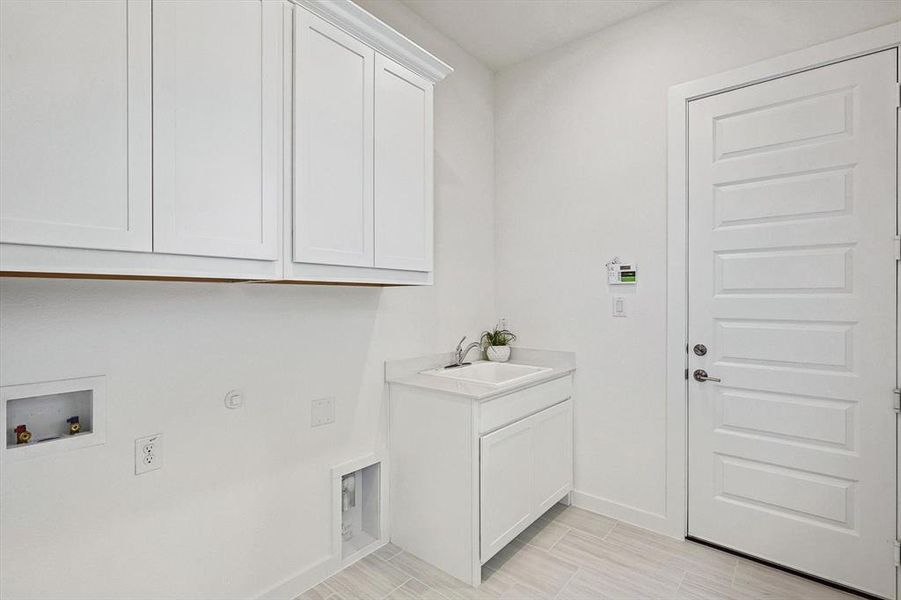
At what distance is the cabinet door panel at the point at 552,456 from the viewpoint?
2.41 m

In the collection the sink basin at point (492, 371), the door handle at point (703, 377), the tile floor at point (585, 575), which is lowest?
the tile floor at point (585, 575)

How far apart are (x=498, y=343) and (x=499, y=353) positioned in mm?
73

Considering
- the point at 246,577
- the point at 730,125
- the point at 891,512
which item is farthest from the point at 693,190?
the point at 246,577

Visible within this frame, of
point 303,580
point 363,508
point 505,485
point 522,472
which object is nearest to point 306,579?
point 303,580

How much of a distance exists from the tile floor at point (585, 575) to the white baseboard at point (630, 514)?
0.19 ft

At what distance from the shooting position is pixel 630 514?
8.34ft

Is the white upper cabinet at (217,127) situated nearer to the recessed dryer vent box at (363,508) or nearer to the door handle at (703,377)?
the recessed dryer vent box at (363,508)

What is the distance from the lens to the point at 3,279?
1.25 metres

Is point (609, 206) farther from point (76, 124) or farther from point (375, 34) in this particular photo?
point (76, 124)

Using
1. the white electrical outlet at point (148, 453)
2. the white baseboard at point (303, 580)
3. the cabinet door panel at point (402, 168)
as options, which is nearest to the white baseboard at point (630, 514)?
the white baseboard at point (303, 580)

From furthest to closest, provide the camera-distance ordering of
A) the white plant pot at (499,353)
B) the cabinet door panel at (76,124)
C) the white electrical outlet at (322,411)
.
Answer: the white plant pot at (499,353), the white electrical outlet at (322,411), the cabinet door panel at (76,124)

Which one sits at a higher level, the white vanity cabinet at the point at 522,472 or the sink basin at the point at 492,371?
the sink basin at the point at 492,371

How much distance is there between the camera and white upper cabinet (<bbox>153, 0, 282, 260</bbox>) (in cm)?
125

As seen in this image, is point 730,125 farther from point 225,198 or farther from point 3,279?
point 3,279
